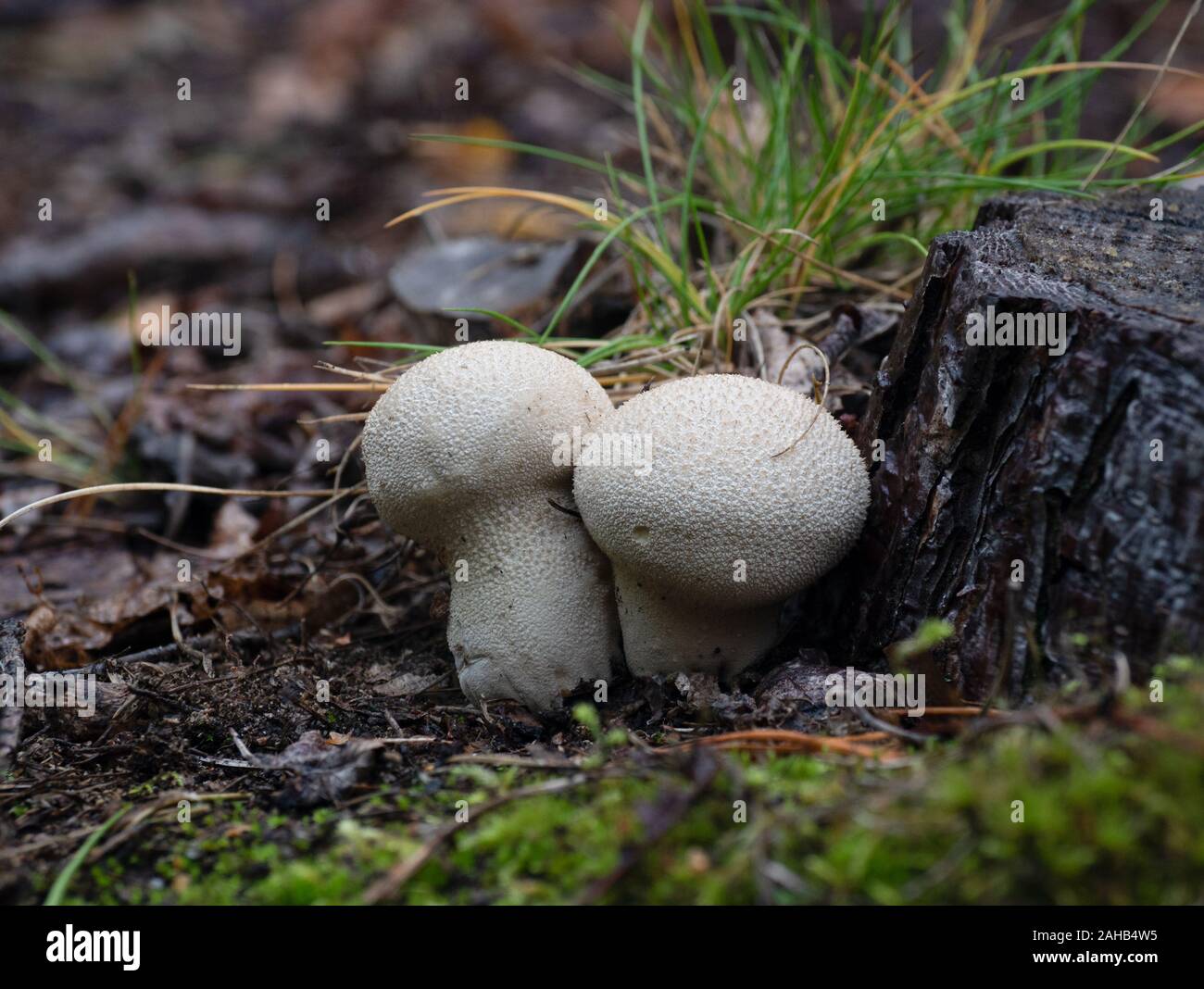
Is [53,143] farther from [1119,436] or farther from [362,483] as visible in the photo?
[1119,436]

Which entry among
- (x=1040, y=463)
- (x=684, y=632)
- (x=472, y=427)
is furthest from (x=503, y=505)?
(x=1040, y=463)

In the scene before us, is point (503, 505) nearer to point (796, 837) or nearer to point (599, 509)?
point (599, 509)

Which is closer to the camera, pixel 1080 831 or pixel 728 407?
pixel 1080 831

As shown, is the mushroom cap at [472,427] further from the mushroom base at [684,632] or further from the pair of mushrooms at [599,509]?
the mushroom base at [684,632]

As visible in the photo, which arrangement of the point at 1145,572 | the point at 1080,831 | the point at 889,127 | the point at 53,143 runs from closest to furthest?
the point at 1080,831, the point at 1145,572, the point at 889,127, the point at 53,143

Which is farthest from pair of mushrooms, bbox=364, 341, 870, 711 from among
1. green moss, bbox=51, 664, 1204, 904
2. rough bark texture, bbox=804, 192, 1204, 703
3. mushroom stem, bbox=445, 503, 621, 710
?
green moss, bbox=51, 664, 1204, 904

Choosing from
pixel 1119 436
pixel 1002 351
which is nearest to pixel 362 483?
pixel 1002 351

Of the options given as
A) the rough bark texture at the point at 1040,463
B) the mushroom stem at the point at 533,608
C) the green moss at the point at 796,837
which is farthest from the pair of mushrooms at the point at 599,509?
the green moss at the point at 796,837
